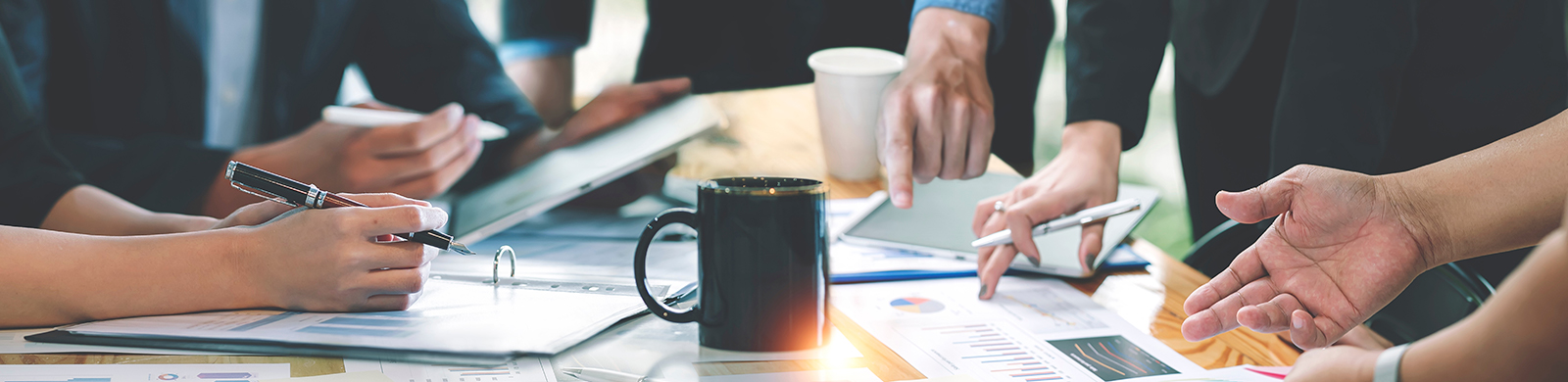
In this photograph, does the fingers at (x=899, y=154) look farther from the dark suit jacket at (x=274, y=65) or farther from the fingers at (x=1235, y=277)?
the dark suit jacket at (x=274, y=65)

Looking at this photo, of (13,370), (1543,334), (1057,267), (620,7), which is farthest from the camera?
(620,7)

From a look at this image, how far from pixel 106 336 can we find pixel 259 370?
10 cm

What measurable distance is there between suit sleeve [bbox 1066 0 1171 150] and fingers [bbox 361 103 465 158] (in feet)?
2.14

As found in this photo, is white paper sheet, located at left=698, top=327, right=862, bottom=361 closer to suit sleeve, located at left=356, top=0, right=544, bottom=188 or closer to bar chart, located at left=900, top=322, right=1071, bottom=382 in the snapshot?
bar chart, located at left=900, top=322, right=1071, bottom=382

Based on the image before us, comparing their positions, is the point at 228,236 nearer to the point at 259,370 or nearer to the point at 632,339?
the point at 259,370

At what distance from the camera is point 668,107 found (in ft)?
2.93

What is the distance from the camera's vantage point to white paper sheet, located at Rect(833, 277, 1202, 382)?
44cm

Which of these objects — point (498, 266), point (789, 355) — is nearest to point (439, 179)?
point (498, 266)

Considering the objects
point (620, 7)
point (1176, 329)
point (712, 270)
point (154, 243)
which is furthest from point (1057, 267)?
point (620, 7)

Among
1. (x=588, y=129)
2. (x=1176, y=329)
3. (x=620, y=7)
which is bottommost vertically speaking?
(x=1176, y=329)

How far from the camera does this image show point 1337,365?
289mm

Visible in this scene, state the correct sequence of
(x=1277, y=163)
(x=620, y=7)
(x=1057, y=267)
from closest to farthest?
(x=1057, y=267) → (x=1277, y=163) → (x=620, y=7)

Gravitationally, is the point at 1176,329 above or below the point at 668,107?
below

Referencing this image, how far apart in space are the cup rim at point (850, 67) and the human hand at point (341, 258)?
0.59 metres
